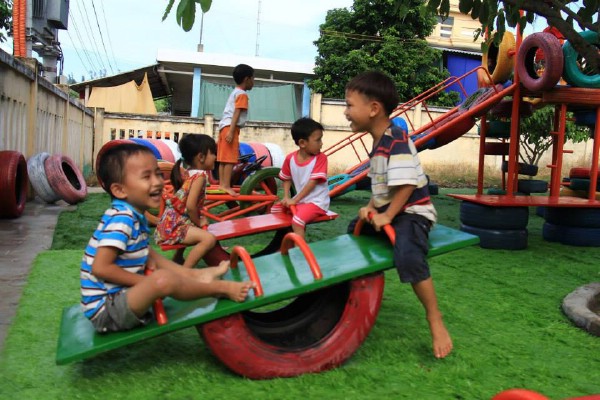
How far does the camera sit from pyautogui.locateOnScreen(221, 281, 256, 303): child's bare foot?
231 cm

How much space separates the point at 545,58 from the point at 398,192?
4.11m

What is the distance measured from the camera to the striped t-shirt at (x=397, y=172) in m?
2.68

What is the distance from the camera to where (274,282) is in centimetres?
249

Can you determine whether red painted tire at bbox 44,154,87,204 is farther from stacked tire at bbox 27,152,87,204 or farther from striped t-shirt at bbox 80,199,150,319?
striped t-shirt at bbox 80,199,150,319

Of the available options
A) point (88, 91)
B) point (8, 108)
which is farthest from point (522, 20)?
point (88, 91)

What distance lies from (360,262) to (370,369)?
0.48m

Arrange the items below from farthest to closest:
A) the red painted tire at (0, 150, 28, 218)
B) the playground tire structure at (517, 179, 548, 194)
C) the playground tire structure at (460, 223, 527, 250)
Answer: the playground tire structure at (517, 179, 548, 194), the red painted tire at (0, 150, 28, 218), the playground tire structure at (460, 223, 527, 250)

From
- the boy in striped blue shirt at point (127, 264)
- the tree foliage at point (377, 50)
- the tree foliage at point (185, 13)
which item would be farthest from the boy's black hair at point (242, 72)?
the tree foliage at point (377, 50)

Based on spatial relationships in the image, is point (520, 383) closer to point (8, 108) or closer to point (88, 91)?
A: point (8, 108)

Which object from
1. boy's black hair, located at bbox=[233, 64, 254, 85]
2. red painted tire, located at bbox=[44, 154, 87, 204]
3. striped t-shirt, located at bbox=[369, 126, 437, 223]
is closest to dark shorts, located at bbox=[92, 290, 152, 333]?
striped t-shirt, located at bbox=[369, 126, 437, 223]

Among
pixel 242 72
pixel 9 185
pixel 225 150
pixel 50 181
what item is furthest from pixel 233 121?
pixel 50 181

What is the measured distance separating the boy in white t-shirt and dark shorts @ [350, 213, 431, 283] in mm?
1852

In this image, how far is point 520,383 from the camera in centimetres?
240

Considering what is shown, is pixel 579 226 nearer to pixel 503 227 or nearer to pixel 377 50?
pixel 503 227
